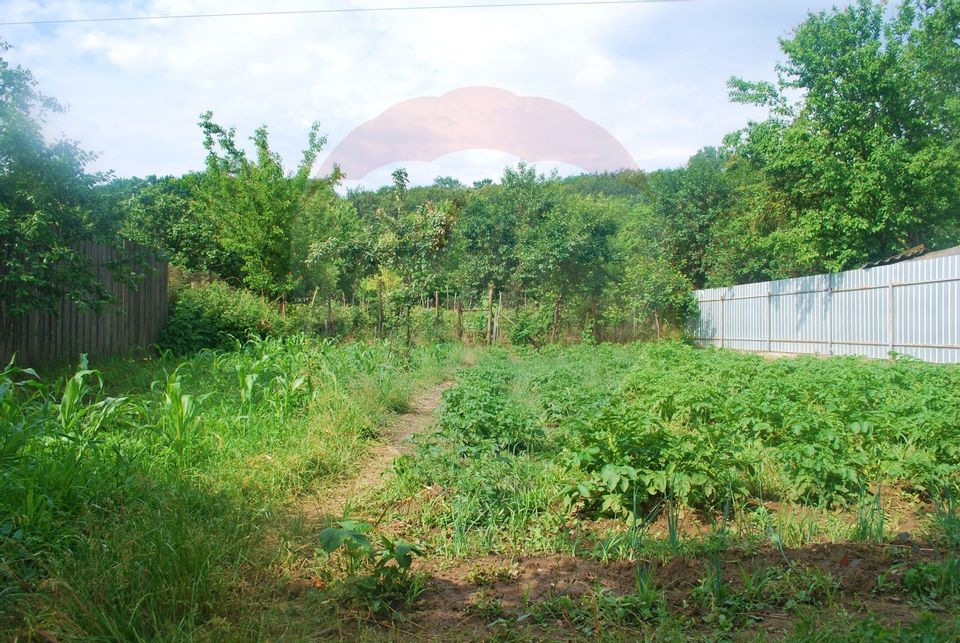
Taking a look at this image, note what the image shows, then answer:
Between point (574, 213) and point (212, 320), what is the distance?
1218 cm

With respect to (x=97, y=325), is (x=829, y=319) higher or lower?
higher

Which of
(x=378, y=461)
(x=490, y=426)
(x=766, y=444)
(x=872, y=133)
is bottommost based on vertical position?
(x=378, y=461)

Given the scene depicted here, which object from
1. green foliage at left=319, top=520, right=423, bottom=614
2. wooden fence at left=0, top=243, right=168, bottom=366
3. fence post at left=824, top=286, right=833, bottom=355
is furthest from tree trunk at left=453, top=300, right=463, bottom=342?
green foliage at left=319, top=520, right=423, bottom=614

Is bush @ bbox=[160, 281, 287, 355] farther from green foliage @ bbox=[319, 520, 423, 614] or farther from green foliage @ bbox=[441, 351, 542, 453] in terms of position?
green foliage @ bbox=[319, 520, 423, 614]

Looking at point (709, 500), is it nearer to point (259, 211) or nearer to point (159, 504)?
point (159, 504)

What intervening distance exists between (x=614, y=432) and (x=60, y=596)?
289cm

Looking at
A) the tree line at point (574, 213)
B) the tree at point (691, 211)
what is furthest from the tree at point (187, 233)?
the tree at point (691, 211)

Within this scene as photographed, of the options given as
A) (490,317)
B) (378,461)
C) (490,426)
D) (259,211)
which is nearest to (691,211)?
(490,317)

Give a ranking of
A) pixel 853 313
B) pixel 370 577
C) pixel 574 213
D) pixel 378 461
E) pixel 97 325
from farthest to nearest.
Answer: pixel 574 213, pixel 853 313, pixel 97 325, pixel 378 461, pixel 370 577

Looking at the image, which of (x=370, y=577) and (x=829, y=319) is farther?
(x=829, y=319)

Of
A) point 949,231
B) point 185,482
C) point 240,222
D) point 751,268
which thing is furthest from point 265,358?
point 751,268

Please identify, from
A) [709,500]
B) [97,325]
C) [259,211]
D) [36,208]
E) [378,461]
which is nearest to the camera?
[709,500]

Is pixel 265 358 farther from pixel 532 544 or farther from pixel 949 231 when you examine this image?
pixel 949 231

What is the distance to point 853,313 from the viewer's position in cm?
1456
